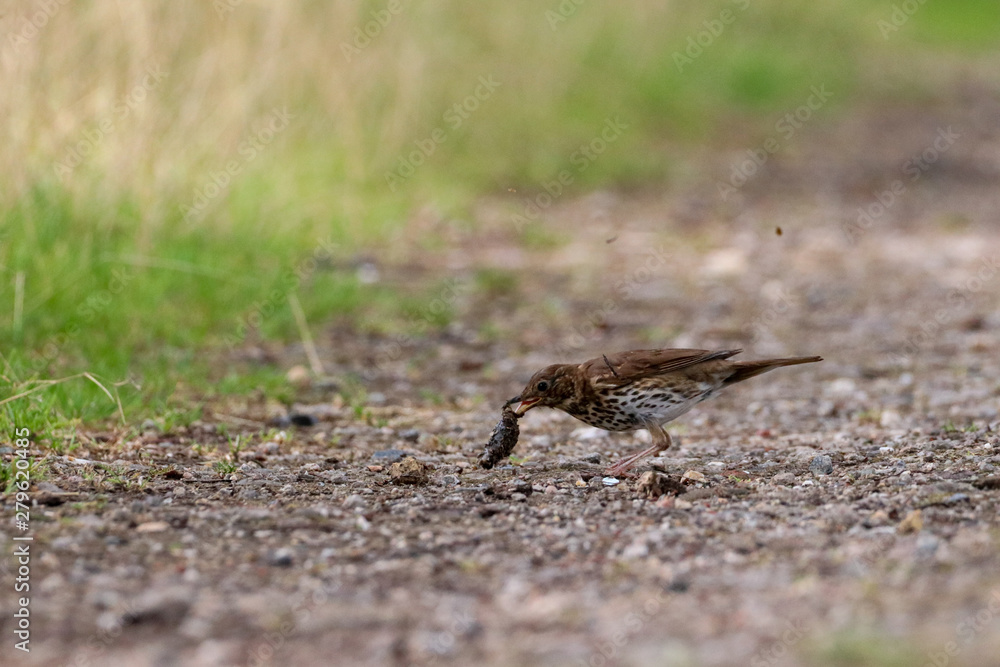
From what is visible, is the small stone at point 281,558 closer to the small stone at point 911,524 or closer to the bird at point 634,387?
the bird at point 634,387

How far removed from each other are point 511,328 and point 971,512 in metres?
4.23

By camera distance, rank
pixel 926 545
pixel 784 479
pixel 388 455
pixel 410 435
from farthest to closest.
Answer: pixel 410 435 → pixel 388 455 → pixel 784 479 → pixel 926 545

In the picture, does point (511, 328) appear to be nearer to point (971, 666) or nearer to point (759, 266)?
point (759, 266)

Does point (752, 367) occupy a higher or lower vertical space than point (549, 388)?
higher

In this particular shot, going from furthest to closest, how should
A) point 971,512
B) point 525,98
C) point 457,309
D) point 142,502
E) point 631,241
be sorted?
1. point 525,98
2. point 631,241
3. point 457,309
4. point 142,502
5. point 971,512

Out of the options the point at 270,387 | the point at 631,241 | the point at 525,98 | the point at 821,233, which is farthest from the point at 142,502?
the point at 525,98

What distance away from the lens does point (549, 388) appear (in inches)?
194

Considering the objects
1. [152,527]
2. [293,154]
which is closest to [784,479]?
[152,527]

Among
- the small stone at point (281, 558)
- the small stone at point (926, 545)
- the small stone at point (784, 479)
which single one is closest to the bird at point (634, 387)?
the small stone at point (784, 479)

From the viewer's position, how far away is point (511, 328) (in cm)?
778

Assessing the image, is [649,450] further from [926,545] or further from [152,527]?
[152,527]

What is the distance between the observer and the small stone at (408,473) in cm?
454

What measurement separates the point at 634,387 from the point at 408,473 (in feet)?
3.05

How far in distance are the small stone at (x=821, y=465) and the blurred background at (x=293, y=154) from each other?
2655mm
